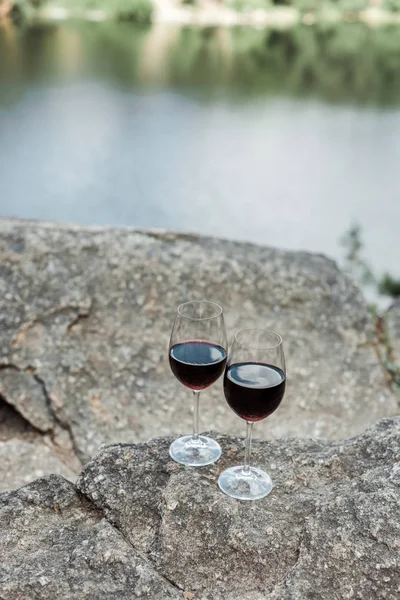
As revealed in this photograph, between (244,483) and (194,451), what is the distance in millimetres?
129

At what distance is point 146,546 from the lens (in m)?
1.22

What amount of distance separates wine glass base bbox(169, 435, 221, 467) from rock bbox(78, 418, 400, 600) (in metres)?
0.01

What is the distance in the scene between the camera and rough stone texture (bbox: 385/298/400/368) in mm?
2494

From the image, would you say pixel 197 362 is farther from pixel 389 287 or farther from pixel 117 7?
pixel 117 7

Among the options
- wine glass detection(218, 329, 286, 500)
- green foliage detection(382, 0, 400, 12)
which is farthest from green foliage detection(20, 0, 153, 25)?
wine glass detection(218, 329, 286, 500)

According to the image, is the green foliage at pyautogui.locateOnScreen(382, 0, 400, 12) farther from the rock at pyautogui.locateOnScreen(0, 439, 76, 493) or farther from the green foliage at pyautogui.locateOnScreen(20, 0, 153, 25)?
the rock at pyautogui.locateOnScreen(0, 439, 76, 493)

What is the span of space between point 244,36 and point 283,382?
14.7m

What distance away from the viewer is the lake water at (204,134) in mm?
8555

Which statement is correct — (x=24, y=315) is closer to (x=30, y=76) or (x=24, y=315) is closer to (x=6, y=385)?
(x=6, y=385)

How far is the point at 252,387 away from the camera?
4.03ft

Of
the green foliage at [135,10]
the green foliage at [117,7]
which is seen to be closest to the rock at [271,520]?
the green foliage at [117,7]

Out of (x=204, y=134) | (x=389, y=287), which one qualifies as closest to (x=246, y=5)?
(x=204, y=134)

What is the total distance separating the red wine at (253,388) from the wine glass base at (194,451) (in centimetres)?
15

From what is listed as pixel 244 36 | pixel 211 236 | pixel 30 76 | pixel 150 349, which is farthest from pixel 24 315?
pixel 244 36
